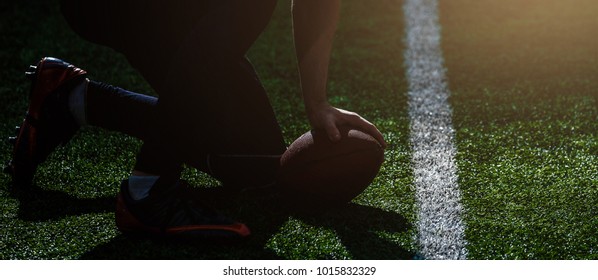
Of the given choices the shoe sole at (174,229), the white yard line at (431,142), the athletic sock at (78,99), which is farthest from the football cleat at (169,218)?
the white yard line at (431,142)

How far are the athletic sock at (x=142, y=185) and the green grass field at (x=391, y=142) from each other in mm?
140

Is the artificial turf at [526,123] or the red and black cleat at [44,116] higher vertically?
the red and black cleat at [44,116]

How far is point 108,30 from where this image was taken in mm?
2910

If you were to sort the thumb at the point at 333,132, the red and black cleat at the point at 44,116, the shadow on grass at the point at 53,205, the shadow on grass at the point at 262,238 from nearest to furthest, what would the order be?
1. the shadow on grass at the point at 262,238
2. the thumb at the point at 333,132
3. the shadow on grass at the point at 53,205
4. the red and black cleat at the point at 44,116

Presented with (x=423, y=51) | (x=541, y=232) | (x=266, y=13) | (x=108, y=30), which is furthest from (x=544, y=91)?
(x=108, y=30)

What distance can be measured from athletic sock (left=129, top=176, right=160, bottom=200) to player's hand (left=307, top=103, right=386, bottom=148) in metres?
0.52

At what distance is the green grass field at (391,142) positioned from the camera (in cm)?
266

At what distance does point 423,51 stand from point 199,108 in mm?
2244

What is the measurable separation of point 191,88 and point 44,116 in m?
0.73

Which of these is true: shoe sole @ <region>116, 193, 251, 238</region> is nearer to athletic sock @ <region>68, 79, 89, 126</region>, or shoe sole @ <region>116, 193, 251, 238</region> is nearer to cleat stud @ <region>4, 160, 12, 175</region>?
athletic sock @ <region>68, 79, 89, 126</region>

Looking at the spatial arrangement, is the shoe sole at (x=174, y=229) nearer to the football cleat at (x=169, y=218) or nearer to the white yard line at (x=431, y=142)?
the football cleat at (x=169, y=218)

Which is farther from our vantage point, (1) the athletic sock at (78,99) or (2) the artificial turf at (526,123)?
(1) the athletic sock at (78,99)

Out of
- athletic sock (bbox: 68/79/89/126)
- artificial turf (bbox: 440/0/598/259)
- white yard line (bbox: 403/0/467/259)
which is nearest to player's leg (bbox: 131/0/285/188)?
athletic sock (bbox: 68/79/89/126)
